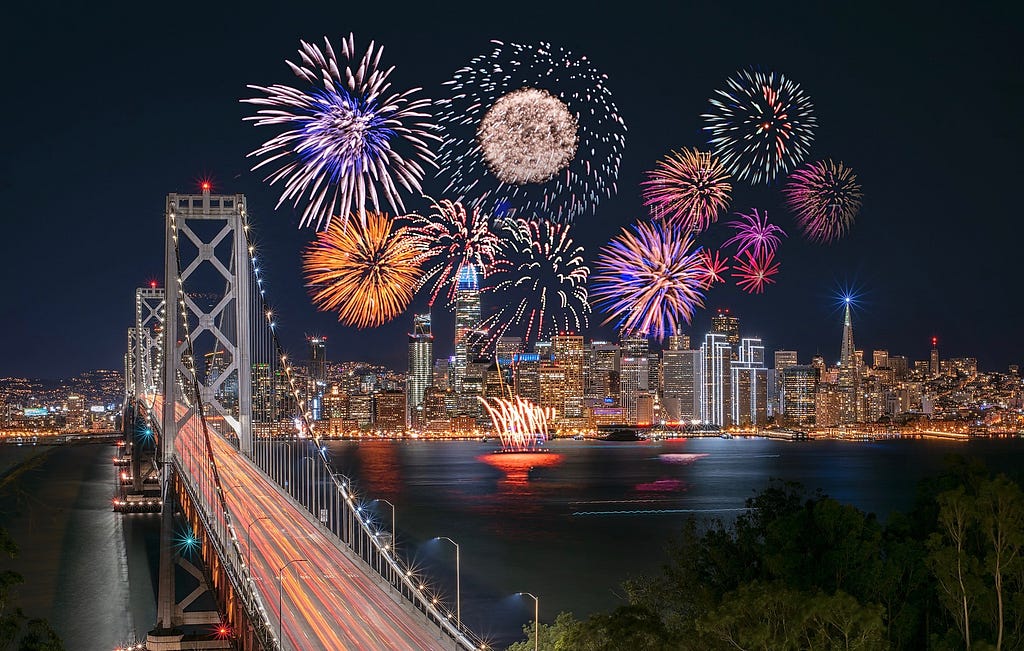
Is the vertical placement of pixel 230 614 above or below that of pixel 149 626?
above

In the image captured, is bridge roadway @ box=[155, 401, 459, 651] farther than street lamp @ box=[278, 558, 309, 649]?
Yes

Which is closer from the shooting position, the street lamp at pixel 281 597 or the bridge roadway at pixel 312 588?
the street lamp at pixel 281 597

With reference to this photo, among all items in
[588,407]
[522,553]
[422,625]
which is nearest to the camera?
[422,625]

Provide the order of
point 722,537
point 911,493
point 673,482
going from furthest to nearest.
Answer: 1. point 673,482
2. point 911,493
3. point 722,537

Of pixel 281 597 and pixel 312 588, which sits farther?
pixel 312 588

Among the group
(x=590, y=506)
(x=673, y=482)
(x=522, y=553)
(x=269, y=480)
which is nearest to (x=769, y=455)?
(x=673, y=482)

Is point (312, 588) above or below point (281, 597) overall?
below

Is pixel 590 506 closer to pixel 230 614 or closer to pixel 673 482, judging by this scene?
pixel 673 482

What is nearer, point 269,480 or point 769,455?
point 269,480
